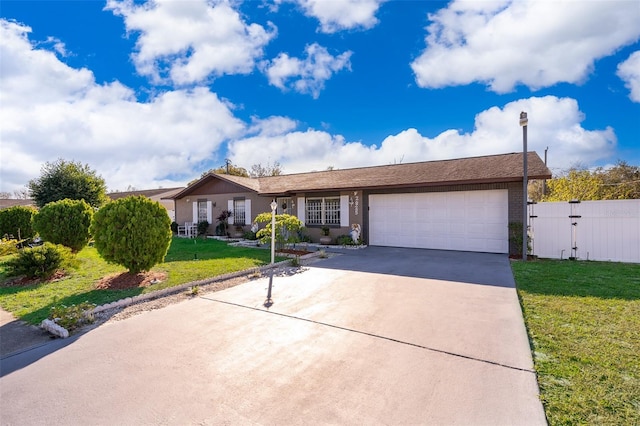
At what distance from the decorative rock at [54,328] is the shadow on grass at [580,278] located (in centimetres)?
778

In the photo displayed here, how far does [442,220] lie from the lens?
11.6 meters

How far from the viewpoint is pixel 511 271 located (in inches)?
311

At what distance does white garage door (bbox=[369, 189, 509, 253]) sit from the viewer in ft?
35.2

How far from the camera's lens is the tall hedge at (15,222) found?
13.5 metres

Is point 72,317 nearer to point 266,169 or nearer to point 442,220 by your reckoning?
point 442,220

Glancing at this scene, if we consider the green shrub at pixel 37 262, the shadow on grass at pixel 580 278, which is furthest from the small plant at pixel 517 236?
the green shrub at pixel 37 262

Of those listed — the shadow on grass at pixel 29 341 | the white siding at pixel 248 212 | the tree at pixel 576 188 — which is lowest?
the shadow on grass at pixel 29 341

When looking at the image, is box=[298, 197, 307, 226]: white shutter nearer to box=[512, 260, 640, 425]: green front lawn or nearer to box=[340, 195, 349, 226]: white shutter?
box=[340, 195, 349, 226]: white shutter

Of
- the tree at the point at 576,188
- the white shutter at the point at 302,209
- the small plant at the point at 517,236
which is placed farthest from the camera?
the tree at the point at 576,188

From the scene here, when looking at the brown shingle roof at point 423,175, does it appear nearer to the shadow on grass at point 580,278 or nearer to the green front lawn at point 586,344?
the shadow on grass at point 580,278

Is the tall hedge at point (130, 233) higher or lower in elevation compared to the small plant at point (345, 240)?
higher

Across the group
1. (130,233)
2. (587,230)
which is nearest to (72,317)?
(130,233)

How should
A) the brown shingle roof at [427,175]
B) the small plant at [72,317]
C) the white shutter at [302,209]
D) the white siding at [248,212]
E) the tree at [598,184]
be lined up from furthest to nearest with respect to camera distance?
1. the white siding at [248,212]
2. the tree at [598,184]
3. the white shutter at [302,209]
4. the brown shingle roof at [427,175]
5. the small plant at [72,317]

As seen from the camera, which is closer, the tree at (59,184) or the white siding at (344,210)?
the white siding at (344,210)
